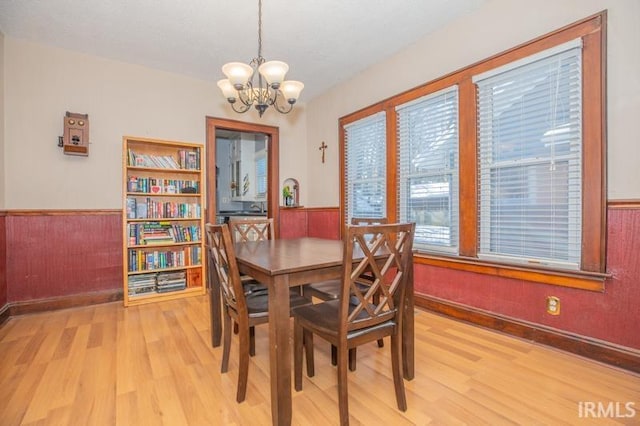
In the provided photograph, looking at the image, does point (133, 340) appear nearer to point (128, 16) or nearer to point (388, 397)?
point (388, 397)

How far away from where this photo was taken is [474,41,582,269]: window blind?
6.72 ft

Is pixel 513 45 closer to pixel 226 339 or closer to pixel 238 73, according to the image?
pixel 238 73

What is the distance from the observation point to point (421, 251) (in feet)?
10.00

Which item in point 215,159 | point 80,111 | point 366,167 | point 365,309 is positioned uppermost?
point 80,111

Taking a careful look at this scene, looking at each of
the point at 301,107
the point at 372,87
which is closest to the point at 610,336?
the point at 372,87

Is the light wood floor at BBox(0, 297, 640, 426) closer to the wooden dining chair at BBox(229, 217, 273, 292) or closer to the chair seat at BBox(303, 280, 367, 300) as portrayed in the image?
the chair seat at BBox(303, 280, 367, 300)

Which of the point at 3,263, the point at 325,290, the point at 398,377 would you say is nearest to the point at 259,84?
the point at 325,290

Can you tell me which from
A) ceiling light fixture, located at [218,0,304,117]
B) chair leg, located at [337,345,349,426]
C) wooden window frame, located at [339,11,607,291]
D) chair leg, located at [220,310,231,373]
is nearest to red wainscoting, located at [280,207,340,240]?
wooden window frame, located at [339,11,607,291]

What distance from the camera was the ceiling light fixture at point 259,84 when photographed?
2043 millimetres

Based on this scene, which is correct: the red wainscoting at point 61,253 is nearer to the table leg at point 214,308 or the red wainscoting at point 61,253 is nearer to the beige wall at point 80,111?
the beige wall at point 80,111

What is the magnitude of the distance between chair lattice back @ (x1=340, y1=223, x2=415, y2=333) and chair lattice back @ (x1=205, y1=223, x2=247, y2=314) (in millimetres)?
546

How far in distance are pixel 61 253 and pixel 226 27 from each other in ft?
9.07

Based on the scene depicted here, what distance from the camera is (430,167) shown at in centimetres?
298

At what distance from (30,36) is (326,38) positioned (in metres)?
2.78
